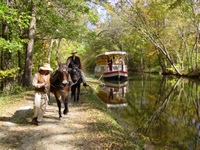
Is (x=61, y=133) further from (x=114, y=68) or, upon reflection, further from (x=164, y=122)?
(x=114, y=68)

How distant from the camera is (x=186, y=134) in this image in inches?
260

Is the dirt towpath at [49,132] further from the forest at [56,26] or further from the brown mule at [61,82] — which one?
the forest at [56,26]

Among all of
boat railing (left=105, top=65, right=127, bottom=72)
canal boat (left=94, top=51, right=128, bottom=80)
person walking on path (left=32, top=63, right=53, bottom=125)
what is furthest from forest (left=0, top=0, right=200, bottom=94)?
boat railing (left=105, top=65, right=127, bottom=72)

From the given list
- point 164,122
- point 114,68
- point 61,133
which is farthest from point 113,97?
point 114,68

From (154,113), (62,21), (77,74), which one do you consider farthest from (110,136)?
(62,21)

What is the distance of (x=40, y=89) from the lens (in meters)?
5.21

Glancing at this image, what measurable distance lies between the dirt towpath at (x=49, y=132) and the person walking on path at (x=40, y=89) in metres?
0.43

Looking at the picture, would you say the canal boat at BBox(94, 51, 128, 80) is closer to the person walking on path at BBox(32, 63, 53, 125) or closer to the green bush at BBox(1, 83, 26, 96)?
the green bush at BBox(1, 83, 26, 96)

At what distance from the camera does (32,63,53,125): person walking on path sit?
5.07 m

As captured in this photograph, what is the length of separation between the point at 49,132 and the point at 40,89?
135cm

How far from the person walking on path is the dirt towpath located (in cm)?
43

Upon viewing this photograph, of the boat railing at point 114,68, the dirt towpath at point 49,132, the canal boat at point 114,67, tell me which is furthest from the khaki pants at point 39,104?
the boat railing at point 114,68

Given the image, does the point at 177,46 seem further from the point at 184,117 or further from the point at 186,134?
the point at 186,134

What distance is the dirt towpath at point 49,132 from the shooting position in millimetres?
4020
